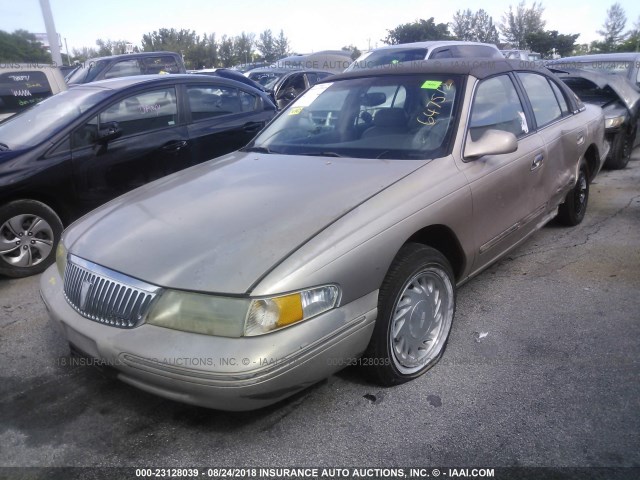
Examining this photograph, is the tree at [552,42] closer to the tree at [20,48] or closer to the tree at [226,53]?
the tree at [226,53]

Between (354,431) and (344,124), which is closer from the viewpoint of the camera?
(354,431)

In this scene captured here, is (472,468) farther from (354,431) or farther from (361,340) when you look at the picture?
(361,340)

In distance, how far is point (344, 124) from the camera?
3502mm

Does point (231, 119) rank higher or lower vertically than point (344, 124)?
lower

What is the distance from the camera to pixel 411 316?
8.88 ft

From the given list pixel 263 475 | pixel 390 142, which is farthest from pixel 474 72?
pixel 263 475

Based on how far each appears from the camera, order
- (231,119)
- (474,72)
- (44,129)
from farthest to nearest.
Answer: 1. (231,119)
2. (44,129)
3. (474,72)

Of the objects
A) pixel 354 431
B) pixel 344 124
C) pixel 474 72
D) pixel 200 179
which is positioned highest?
pixel 474 72

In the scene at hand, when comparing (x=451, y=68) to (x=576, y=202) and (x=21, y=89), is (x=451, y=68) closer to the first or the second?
(x=576, y=202)

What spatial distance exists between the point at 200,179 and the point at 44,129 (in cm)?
235

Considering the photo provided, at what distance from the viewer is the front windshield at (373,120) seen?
10.3 feet

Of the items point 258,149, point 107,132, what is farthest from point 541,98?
point 107,132

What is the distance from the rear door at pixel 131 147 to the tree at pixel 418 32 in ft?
147

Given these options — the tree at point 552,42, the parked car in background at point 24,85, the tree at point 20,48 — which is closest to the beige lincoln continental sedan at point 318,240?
the parked car in background at point 24,85
